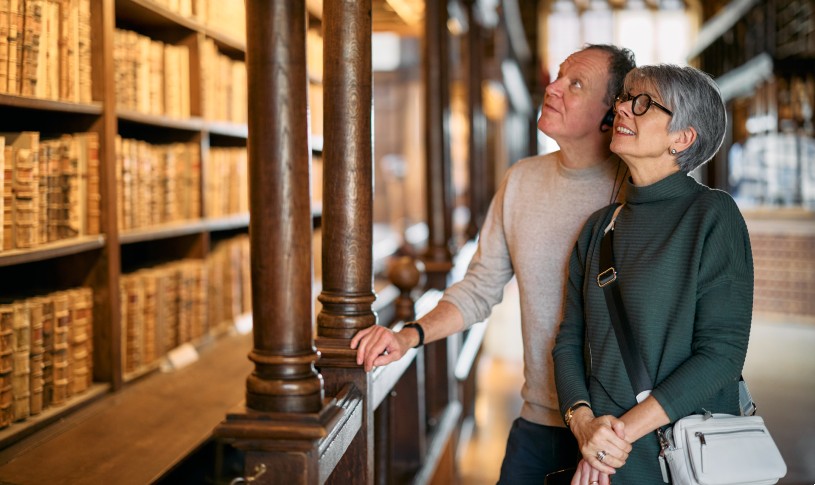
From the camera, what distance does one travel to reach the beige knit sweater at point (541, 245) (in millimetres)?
1938

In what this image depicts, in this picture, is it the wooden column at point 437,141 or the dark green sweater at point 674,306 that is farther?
the wooden column at point 437,141

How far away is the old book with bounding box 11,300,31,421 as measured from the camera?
2.09 m

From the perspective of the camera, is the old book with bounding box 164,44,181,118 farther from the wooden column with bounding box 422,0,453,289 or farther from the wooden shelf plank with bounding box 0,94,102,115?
the wooden column with bounding box 422,0,453,289

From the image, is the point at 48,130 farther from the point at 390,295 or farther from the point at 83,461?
the point at 390,295

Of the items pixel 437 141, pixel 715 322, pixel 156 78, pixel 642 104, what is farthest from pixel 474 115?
pixel 715 322

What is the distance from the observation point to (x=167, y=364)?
3000 mm

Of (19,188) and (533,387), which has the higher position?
(19,188)

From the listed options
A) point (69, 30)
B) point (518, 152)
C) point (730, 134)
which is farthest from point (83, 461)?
point (518, 152)

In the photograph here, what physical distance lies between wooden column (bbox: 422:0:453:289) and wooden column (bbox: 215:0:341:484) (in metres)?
2.84

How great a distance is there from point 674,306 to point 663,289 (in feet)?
0.12

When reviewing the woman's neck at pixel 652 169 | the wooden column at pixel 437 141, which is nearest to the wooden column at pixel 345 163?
the woman's neck at pixel 652 169

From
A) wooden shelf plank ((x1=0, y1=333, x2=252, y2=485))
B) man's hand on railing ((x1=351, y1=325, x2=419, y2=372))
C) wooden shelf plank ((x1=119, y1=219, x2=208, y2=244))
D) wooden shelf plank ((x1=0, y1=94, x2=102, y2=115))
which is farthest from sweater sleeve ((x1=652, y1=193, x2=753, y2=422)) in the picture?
wooden shelf plank ((x1=119, y1=219, x2=208, y2=244))

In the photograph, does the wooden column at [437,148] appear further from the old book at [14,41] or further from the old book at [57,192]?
the old book at [14,41]

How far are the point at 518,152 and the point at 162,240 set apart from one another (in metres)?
12.5
